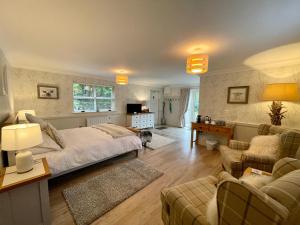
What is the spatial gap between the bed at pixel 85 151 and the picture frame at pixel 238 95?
9.08 feet

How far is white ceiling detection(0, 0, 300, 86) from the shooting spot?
4.15 feet

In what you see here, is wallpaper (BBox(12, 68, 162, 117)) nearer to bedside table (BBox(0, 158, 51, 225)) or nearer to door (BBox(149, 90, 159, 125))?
door (BBox(149, 90, 159, 125))

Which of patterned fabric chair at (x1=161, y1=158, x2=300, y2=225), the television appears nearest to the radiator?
the television

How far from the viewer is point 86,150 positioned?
237 cm

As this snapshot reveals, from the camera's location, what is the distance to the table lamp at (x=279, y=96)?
2393 millimetres

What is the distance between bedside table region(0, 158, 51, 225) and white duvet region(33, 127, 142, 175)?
53 centimetres

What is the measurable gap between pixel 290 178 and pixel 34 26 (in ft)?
9.48

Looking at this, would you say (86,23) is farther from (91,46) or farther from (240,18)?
(240,18)

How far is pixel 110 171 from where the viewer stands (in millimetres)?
2580

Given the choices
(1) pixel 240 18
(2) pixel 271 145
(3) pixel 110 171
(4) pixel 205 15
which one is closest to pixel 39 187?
(3) pixel 110 171

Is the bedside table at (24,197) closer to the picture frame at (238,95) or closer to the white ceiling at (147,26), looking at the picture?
the white ceiling at (147,26)

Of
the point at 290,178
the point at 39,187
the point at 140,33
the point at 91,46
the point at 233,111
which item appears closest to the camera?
the point at 290,178

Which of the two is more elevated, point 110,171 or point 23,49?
point 23,49

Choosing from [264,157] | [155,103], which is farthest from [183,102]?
[264,157]
